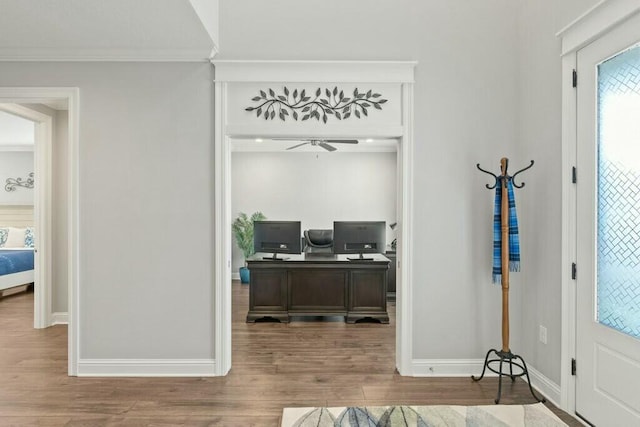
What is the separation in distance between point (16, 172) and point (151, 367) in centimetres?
732

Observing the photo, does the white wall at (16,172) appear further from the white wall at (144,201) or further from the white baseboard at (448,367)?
the white baseboard at (448,367)

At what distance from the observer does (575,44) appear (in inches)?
99.6

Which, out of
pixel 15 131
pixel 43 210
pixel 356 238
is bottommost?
pixel 356 238

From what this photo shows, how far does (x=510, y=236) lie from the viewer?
2.95 meters

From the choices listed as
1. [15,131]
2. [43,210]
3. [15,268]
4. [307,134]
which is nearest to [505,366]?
[307,134]

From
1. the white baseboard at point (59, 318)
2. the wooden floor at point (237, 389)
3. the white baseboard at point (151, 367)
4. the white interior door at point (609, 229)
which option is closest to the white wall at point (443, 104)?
the wooden floor at point (237, 389)

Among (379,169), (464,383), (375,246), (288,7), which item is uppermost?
(288,7)

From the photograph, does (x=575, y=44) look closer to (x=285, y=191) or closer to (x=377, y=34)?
(x=377, y=34)

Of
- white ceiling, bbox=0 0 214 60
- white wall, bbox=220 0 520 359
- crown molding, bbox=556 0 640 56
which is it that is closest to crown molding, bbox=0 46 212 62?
white ceiling, bbox=0 0 214 60

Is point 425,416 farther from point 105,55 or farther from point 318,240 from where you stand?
point 318,240

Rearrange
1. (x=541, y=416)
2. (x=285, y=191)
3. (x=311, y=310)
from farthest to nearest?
(x=285, y=191) → (x=311, y=310) → (x=541, y=416)

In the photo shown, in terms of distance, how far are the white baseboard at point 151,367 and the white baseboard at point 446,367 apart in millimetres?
1722

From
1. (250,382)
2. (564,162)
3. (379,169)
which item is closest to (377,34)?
(564,162)

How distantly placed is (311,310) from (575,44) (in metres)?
3.81
